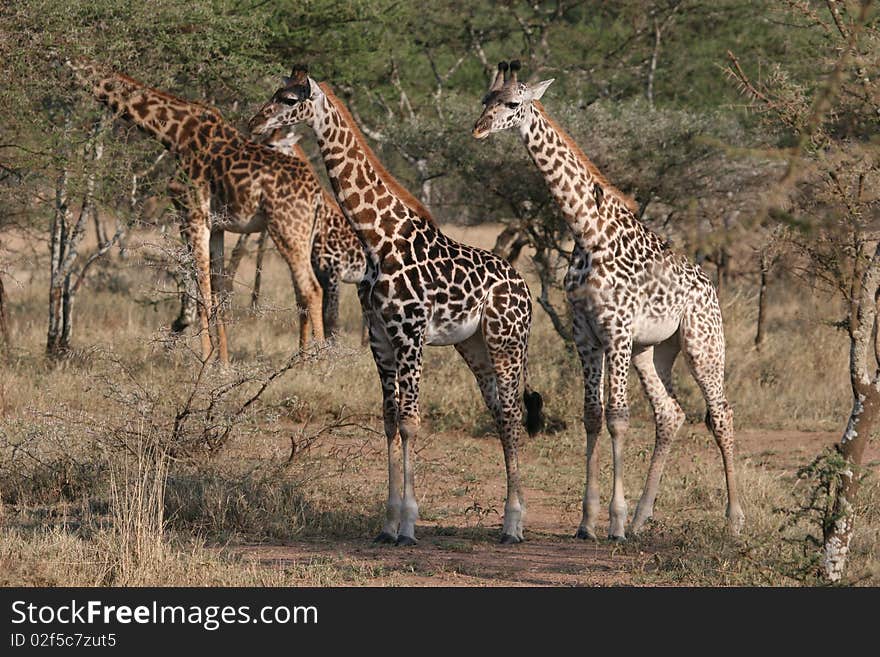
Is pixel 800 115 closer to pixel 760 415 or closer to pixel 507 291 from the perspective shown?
pixel 507 291

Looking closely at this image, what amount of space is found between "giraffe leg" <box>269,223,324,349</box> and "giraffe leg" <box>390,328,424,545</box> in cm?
408

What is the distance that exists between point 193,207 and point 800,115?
5803 mm

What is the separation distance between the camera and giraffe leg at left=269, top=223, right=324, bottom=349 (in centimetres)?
1122

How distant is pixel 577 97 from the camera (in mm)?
16562

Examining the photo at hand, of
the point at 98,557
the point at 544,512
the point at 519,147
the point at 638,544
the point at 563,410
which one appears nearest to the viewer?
the point at 98,557

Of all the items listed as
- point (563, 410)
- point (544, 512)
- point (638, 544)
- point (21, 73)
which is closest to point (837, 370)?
point (563, 410)

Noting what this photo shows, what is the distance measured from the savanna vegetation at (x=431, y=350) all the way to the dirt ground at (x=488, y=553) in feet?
0.09

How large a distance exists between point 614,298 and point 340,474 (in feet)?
7.25

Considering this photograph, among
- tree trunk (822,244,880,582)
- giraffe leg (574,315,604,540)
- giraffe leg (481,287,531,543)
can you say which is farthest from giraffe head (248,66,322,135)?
tree trunk (822,244,880,582)

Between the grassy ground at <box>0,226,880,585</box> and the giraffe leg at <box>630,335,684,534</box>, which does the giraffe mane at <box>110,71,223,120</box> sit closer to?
the grassy ground at <box>0,226,880,585</box>

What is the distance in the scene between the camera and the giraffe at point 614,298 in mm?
7348

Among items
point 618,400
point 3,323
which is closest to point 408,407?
point 618,400

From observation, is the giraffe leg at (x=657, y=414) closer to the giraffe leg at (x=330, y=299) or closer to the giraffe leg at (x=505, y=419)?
the giraffe leg at (x=505, y=419)

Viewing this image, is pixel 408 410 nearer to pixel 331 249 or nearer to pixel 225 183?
pixel 225 183
